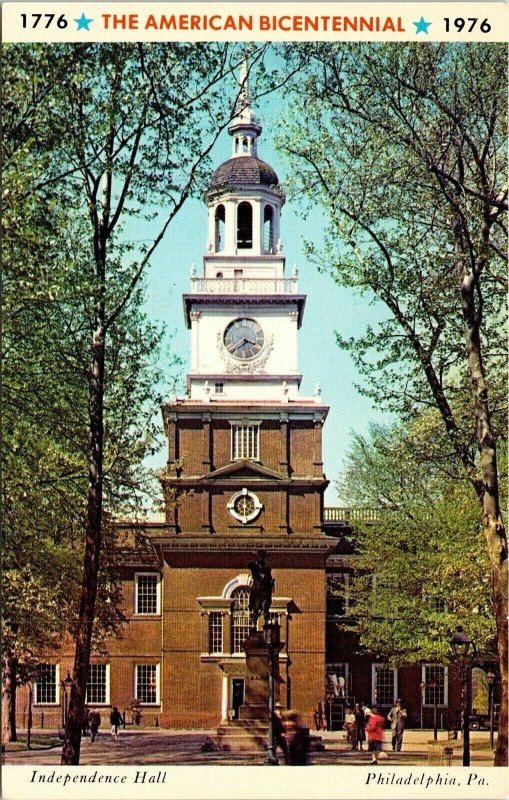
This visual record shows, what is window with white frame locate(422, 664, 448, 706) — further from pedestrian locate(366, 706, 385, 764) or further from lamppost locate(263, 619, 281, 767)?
pedestrian locate(366, 706, 385, 764)

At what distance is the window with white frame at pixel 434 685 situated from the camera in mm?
47438

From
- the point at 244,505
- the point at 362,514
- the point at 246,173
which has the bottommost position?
the point at 362,514

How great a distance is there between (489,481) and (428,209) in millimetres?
5055

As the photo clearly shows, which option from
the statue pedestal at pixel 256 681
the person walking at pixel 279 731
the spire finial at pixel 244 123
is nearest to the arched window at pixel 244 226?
the spire finial at pixel 244 123

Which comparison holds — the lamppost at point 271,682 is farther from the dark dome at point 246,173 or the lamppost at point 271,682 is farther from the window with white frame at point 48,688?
the dark dome at point 246,173

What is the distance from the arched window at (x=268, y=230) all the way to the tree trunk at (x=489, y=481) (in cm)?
2755

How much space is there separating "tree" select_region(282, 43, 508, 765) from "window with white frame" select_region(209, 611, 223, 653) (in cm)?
2332

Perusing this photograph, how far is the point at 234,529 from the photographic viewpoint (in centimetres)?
4628

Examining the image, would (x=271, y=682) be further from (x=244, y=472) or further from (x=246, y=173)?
(x=246, y=173)

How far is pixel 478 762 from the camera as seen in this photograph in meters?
24.4

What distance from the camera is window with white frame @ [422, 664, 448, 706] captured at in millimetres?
47438

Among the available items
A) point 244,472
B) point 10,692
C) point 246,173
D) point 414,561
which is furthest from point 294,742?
point 246,173

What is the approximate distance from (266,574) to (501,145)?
15.5 m

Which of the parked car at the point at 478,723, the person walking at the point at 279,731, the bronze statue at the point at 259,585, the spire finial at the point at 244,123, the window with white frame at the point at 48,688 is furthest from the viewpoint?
the window with white frame at the point at 48,688
